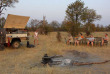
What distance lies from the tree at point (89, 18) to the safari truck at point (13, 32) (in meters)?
10.8

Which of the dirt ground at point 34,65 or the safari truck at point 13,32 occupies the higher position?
the safari truck at point 13,32

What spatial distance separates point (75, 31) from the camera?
48.0 feet

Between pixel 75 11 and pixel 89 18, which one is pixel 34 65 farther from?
pixel 89 18

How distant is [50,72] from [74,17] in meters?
15.5

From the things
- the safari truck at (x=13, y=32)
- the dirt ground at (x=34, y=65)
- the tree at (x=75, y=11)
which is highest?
the tree at (x=75, y=11)

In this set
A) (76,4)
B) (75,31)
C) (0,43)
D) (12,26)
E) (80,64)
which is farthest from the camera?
(76,4)

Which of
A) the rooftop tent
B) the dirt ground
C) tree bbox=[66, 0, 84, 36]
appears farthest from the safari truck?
tree bbox=[66, 0, 84, 36]

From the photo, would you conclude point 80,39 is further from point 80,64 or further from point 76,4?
point 76,4

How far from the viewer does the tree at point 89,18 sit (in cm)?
1922

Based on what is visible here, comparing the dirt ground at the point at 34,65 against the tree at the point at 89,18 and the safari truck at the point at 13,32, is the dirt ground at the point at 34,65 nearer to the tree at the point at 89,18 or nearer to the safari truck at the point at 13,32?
the safari truck at the point at 13,32

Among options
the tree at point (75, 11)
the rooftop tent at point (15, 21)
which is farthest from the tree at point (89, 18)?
the rooftop tent at point (15, 21)

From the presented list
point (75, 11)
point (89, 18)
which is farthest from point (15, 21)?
point (89, 18)

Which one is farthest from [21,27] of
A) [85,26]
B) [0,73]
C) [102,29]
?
[102,29]

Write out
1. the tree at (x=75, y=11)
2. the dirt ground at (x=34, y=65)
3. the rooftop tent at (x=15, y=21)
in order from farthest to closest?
1. the tree at (x=75, y=11)
2. the rooftop tent at (x=15, y=21)
3. the dirt ground at (x=34, y=65)
